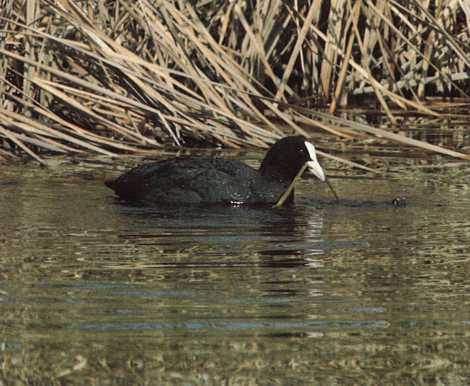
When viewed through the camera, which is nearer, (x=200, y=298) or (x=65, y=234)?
(x=200, y=298)

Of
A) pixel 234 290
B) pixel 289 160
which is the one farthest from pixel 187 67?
pixel 234 290

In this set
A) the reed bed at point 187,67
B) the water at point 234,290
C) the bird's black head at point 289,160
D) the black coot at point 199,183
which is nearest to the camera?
the water at point 234,290

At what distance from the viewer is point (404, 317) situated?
470cm

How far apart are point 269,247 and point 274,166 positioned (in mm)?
2096

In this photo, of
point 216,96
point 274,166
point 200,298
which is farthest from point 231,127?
point 200,298

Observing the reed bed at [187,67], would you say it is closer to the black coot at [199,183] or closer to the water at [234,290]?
the black coot at [199,183]

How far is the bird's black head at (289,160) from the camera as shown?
332 inches

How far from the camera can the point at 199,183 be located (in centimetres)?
803

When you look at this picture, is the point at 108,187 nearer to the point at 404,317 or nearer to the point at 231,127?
the point at 231,127

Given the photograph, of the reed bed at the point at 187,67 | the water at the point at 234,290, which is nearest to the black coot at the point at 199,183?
the water at the point at 234,290

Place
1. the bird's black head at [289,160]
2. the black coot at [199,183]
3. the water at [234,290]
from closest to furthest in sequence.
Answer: the water at [234,290] → the black coot at [199,183] → the bird's black head at [289,160]

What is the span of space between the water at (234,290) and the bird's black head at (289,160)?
14.2 inches

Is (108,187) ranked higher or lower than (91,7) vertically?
lower

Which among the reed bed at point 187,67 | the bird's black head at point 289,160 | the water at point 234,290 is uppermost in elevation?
the reed bed at point 187,67
